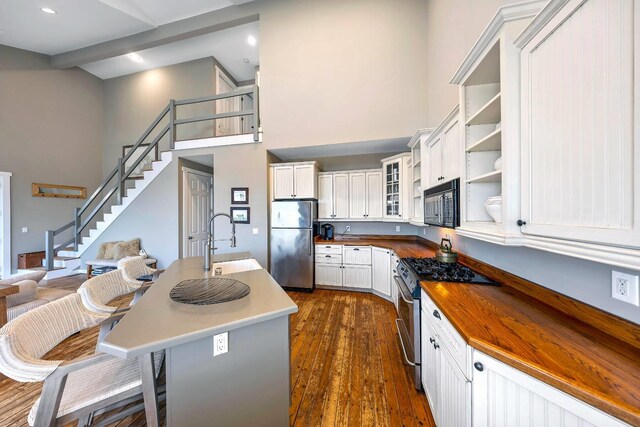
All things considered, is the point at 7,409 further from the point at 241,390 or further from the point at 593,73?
the point at 593,73

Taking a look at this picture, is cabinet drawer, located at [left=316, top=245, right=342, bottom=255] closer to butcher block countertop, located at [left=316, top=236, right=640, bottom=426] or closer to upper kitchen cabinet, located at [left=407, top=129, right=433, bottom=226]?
upper kitchen cabinet, located at [left=407, top=129, right=433, bottom=226]

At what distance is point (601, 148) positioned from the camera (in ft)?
2.59

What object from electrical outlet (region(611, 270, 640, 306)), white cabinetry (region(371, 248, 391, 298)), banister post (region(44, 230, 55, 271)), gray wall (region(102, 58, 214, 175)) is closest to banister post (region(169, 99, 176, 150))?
gray wall (region(102, 58, 214, 175))

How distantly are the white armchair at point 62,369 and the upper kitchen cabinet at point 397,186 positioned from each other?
11.4ft

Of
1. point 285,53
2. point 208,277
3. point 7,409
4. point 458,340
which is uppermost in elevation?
point 285,53

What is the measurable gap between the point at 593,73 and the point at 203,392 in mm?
2030

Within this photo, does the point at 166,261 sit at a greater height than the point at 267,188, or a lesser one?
Result: lesser

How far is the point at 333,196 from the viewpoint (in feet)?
14.5

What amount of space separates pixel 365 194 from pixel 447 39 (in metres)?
2.43

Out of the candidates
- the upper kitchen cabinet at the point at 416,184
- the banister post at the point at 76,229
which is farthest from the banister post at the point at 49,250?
the upper kitchen cabinet at the point at 416,184

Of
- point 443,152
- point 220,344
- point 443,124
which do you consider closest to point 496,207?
point 443,152

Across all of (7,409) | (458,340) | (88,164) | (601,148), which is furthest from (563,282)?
(88,164)

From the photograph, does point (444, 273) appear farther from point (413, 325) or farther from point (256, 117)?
point (256, 117)

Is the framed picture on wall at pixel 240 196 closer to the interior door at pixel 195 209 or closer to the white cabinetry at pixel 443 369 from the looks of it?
the interior door at pixel 195 209
